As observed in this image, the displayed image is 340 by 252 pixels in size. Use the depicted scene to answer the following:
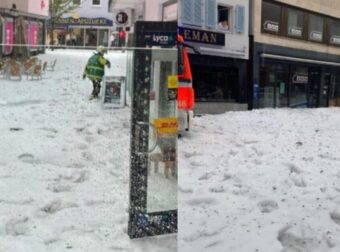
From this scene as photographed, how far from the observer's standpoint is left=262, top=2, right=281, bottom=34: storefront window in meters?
1.38

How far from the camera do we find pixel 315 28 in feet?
5.10

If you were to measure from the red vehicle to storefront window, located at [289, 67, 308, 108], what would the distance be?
0.93 feet

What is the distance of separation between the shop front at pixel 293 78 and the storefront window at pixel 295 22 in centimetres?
5

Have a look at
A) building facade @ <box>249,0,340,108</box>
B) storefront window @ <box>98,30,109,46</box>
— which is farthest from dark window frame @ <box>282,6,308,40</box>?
storefront window @ <box>98,30,109,46</box>

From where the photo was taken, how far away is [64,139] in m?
0.98

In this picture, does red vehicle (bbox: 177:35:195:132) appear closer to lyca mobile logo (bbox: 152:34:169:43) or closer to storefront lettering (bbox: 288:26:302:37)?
lyca mobile logo (bbox: 152:34:169:43)

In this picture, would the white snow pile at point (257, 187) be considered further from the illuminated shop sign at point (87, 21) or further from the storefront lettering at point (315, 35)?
the illuminated shop sign at point (87, 21)

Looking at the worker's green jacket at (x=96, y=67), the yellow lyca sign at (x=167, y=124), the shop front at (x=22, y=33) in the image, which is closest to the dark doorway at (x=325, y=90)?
the yellow lyca sign at (x=167, y=124)

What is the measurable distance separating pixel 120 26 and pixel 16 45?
0.19 m

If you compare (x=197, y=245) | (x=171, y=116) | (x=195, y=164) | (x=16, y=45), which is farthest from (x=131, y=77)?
(x=195, y=164)

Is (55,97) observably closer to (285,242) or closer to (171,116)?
(171,116)

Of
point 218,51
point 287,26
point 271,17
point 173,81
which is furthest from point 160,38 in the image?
point 287,26

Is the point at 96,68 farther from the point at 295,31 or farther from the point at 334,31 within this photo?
the point at 334,31

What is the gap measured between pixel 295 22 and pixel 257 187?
672mm
